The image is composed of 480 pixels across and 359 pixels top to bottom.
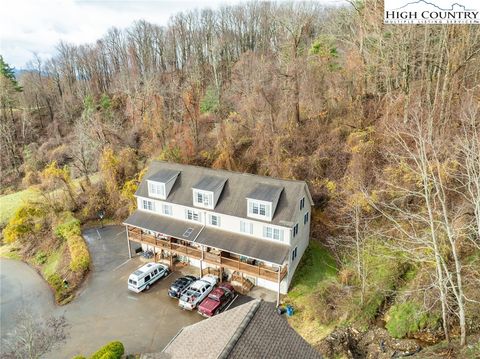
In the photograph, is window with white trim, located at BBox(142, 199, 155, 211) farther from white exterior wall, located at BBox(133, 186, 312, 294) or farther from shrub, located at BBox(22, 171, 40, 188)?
shrub, located at BBox(22, 171, 40, 188)

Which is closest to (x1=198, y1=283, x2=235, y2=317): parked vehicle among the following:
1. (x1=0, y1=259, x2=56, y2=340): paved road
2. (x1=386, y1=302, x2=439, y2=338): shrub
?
(x1=386, y1=302, x2=439, y2=338): shrub

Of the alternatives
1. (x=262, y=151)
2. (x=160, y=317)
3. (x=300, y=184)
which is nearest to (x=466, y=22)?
(x=300, y=184)

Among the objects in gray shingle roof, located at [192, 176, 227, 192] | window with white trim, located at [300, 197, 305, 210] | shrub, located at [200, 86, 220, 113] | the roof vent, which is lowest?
the roof vent

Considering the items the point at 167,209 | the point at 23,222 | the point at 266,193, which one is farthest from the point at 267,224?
the point at 23,222

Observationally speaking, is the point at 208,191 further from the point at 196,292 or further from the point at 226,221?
the point at 196,292

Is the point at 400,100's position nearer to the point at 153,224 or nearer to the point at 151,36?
the point at 153,224

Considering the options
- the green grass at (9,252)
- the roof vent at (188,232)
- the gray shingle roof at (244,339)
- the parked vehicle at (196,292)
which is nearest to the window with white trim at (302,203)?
the parked vehicle at (196,292)

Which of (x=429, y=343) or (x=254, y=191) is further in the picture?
(x=254, y=191)
